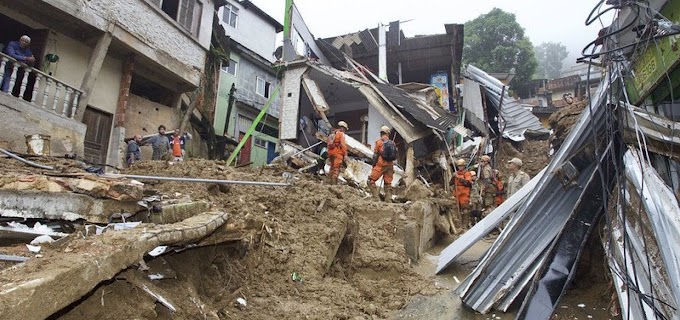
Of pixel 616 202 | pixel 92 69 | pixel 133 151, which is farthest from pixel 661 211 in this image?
pixel 92 69

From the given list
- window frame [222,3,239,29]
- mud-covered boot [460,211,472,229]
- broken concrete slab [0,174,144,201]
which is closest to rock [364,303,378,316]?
broken concrete slab [0,174,144,201]

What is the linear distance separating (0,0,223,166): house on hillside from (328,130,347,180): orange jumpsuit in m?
5.34

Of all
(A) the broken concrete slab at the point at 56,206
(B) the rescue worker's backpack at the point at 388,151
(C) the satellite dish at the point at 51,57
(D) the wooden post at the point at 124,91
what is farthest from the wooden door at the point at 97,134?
(A) the broken concrete slab at the point at 56,206

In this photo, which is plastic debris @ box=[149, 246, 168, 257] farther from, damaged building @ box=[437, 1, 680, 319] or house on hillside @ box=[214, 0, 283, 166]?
house on hillside @ box=[214, 0, 283, 166]

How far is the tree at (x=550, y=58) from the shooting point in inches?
2242

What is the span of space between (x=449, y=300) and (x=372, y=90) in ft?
28.5

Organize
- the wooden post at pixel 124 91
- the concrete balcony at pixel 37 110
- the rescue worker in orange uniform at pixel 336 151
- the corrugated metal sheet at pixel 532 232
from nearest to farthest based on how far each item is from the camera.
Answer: the corrugated metal sheet at pixel 532 232 → the concrete balcony at pixel 37 110 → the rescue worker in orange uniform at pixel 336 151 → the wooden post at pixel 124 91

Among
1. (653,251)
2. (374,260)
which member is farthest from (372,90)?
(653,251)

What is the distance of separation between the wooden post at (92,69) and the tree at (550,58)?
5663cm

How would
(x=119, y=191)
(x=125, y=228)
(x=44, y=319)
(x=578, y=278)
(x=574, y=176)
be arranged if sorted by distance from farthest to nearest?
(x=574, y=176) < (x=578, y=278) < (x=119, y=191) < (x=125, y=228) < (x=44, y=319)

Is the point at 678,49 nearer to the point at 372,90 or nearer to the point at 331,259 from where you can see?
the point at 331,259

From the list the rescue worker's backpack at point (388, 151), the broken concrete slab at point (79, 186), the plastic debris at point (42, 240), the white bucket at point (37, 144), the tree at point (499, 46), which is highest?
the tree at point (499, 46)

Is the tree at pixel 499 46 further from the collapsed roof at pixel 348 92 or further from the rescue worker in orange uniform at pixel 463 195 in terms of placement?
the rescue worker in orange uniform at pixel 463 195

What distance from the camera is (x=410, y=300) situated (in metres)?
4.65
